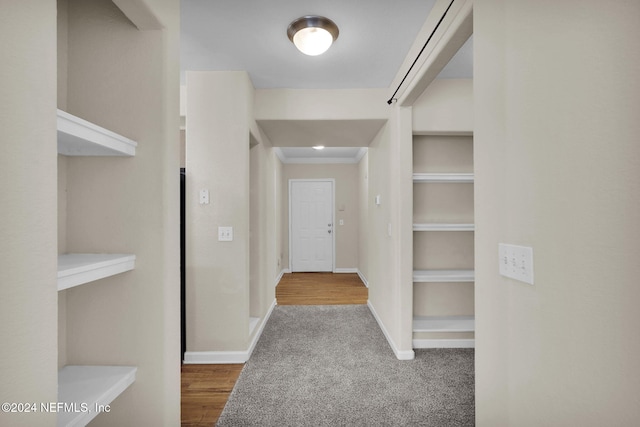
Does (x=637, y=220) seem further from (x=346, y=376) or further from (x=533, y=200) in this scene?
(x=346, y=376)

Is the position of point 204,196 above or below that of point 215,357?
above

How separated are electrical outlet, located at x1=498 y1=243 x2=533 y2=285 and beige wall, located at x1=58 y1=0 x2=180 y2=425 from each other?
1274 millimetres

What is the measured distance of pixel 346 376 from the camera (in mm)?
2268

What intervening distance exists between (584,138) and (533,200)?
224 mm

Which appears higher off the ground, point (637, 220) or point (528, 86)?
Answer: point (528, 86)

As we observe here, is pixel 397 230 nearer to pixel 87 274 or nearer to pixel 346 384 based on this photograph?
pixel 346 384

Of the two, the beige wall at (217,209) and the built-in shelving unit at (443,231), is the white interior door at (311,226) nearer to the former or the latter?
the built-in shelving unit at (443,231)

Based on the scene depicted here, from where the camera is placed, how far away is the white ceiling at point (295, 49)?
1.75 m

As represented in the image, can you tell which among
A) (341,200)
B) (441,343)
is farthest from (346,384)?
(341,200)

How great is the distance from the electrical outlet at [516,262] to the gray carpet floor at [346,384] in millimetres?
1271

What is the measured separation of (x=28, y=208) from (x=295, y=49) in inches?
79.1

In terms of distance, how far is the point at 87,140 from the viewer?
0.95 metres

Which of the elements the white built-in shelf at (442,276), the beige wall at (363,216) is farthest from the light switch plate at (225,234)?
the beige wall at (363,216)

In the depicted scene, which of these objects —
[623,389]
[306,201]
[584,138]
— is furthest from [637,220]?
[306,201]
